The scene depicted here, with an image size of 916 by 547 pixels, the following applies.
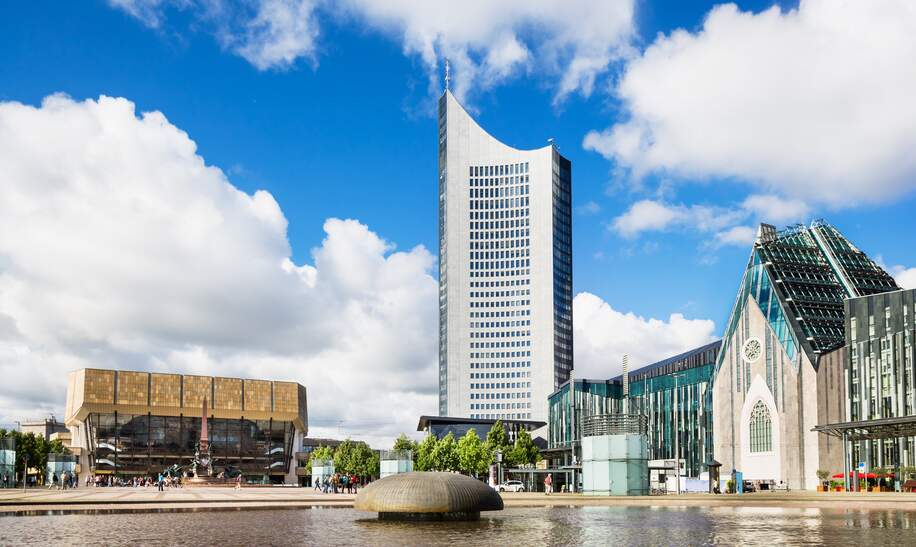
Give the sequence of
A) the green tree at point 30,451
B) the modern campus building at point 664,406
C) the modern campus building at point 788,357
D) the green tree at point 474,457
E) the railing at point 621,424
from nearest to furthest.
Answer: the railing at point 621,424, the modern campus building at point 788,357, the modern campus building at point 664,406, the green tree at point 474,457, the green tree at point 30,451

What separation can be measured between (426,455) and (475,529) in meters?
99.2

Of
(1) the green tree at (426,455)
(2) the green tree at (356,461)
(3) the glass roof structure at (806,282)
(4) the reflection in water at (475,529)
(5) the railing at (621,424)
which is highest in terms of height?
(3) the glass roof structure at (806,282)

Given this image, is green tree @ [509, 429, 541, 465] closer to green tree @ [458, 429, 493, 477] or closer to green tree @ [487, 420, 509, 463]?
green tree @ [487, 420, 509, 463]

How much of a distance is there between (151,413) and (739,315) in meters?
116

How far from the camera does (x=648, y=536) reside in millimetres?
26031

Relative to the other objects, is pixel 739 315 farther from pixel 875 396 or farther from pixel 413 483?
pixel 413 483

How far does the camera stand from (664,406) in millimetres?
119375

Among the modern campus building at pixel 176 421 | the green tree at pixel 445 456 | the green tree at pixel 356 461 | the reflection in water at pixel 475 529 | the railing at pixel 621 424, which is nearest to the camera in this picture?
the reflection in water at pixel 475 529

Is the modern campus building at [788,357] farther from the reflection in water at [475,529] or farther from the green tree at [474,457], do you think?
the reflection in water at [475,529]

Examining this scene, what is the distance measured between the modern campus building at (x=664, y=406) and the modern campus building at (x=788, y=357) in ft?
14.2

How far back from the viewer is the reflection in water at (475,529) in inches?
957

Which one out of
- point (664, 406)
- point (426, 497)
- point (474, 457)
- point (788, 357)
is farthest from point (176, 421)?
point (426, 497)

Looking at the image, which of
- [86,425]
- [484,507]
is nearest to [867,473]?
[484,507]

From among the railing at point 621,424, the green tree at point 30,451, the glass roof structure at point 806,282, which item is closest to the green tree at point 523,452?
the glass roof structure at point 806,282
